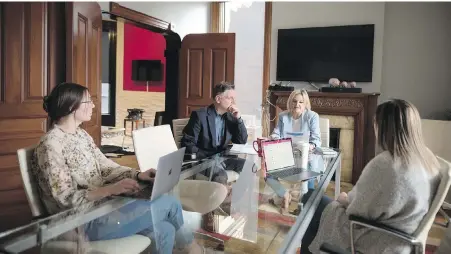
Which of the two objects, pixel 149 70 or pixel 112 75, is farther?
pixel 112 75

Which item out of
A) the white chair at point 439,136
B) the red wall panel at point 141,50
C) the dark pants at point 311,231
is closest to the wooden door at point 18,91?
the dark pants at point 311,231

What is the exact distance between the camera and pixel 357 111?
4.23 metres

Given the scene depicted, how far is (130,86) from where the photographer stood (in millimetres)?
7539

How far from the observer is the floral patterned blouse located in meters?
1.45

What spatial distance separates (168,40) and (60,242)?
4343 mm

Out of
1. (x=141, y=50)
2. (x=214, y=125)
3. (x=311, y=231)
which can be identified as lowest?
(x=311, y=231)

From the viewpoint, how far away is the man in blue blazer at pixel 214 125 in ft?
8.75

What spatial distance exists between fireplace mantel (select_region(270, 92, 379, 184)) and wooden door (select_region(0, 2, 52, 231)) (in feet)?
9.61

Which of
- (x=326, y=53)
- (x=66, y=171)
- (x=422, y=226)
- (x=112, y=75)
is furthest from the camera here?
(x=112, y=75)

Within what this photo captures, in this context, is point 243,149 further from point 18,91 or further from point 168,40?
point 168,40

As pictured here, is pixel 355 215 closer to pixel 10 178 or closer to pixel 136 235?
pixel 136 235

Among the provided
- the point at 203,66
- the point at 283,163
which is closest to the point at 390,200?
the point at 283,163

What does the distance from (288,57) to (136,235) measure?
12.4ft

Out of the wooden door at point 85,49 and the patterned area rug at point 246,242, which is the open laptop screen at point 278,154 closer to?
the patterned area rug at point 246,242
